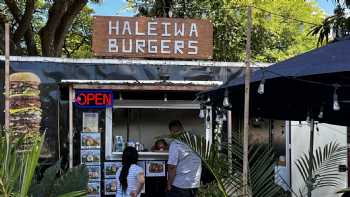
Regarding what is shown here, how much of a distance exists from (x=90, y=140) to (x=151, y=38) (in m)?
1.89

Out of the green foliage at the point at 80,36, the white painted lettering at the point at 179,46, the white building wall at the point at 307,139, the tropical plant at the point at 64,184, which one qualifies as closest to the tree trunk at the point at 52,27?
the white painted lettering at the point at 179,46

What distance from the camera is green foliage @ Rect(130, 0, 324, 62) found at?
64.5 ft

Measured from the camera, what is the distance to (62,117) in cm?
891

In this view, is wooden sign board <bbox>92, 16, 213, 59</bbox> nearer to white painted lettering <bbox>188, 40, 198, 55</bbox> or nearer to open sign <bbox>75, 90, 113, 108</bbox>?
white painted lettering <bbox>188, 40, 198, 55</bbox>

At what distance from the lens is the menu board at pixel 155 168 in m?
9.30

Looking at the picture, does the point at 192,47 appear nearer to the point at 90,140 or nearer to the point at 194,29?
the point at 194,29

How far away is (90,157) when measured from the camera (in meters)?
9.02

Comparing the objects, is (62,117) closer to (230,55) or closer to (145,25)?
(145,25)

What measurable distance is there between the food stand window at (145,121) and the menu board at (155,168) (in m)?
0.08

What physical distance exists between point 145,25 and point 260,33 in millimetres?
11851

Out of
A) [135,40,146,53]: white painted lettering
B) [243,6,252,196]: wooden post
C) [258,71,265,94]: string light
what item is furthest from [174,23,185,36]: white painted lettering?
[258,71,265,94]: string light

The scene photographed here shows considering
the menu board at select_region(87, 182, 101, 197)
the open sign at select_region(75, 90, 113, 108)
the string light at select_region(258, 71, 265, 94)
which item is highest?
the string light at select_region(258, 71, 265, 94)

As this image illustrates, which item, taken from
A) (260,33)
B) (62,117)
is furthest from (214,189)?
(260,33)

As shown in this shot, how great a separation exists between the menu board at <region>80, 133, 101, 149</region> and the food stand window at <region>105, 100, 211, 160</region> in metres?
0.15
